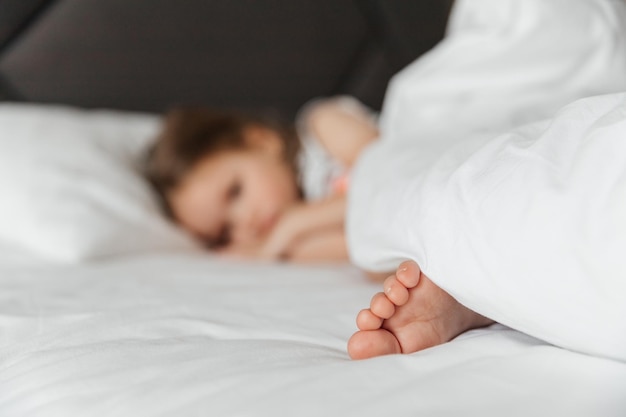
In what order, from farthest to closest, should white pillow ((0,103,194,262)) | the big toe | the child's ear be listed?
the child's ear < white pillow ((0,103,194,262)) < the big toe

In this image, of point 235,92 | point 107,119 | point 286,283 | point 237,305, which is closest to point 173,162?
point 107,119

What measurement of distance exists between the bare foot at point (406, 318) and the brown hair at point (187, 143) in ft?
2.71

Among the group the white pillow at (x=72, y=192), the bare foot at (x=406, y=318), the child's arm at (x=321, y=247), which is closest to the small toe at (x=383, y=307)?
the bare foot at (x=406, y=318)

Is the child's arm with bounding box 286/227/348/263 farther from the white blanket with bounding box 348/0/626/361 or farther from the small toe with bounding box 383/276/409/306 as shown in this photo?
the small toe with bounding box 383/276/409/306

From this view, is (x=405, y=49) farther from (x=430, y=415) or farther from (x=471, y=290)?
(x=430, y=415)

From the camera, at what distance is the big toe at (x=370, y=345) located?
22.5 inches

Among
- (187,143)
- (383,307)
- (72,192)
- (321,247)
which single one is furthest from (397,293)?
(187,143)

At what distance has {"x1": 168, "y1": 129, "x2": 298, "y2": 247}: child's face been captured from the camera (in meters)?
1.34

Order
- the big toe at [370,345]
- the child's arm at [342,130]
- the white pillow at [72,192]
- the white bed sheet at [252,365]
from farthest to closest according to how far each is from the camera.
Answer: the child's arm at [342,130] < the white pillow at [72,192] < the big toe at [370,345] < the white bed sheet at [252,365]

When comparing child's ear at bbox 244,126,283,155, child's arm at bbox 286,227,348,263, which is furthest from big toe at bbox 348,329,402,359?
child's ear at bbox 244,126,283,155

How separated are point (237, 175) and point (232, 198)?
0.04 metres

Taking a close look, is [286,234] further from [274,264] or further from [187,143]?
[187,143]

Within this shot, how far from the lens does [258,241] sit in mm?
1352

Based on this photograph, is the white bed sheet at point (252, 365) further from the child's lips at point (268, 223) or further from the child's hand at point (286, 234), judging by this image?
the child's lips at point (268, 223)
